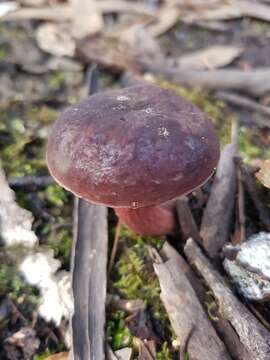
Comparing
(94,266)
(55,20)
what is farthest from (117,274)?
(55,20)

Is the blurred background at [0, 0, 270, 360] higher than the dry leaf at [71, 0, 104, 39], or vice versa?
the dry leaf at [71, 0, 104, 39]

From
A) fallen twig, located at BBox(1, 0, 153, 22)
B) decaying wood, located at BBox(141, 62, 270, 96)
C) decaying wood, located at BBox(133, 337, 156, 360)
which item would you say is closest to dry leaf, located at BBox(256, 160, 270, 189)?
decaying wood, located at BBox(133, 337, 156, 360)

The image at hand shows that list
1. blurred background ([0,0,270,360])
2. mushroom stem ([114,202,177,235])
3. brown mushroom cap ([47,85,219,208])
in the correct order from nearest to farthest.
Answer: brown mushroom cap ([47,85,219,208]), blurred background ([0,0,270,360]), mushroom stem ([114,202,177,235])

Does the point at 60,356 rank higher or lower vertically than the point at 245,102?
lower

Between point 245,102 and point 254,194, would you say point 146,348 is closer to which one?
point 254,194

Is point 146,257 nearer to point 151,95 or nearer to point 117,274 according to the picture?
point 117,274

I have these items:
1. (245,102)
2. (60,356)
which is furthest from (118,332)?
(245,102)

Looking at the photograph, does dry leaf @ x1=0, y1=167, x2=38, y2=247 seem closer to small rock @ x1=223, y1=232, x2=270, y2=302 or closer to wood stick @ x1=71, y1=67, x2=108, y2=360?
wood stick @ x1=71, y1=67, x2=108, y2=360
